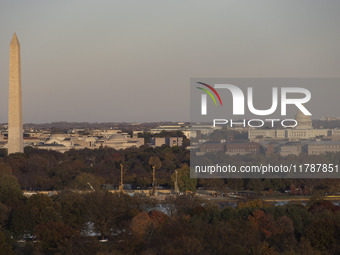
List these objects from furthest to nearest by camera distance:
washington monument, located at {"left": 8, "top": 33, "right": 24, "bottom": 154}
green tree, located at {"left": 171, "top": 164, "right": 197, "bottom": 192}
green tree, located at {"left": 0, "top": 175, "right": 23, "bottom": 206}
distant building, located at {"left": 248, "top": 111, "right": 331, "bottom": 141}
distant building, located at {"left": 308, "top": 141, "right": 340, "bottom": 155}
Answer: distant building, located at {"left": 248, "top": 111, "right": 331, "bottom": 141} < distant building, located at {"left": 308, "top": 141, "right": 340, "bottom": 155} < washington monument, located at {"left": 8, "top": 33, "right": 24, "bottom": 154} < green tree, located at {"left": 171, "top": 164, "right": 197, "bottom": 192} < green tree, located at {"left": 0, "top": 175, "right": 23, "bottom": 206}

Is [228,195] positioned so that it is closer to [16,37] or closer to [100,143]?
[16,37]

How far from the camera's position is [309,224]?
2477cm

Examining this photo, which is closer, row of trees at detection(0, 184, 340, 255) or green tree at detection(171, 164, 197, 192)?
row of trees at detection(0, 184, 340, 255)

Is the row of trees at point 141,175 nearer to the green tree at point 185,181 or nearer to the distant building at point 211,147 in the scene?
the green tree at point 185,181

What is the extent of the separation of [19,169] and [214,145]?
704 inches

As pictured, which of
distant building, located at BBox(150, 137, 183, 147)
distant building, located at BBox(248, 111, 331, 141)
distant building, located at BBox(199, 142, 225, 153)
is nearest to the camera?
distant building, located at BBox(199, 142, 225, 153)

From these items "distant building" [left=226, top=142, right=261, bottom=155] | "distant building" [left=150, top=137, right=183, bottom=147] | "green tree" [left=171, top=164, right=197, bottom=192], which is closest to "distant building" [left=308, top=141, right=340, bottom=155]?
"distant building" [left=226, top=142, right=261, bottom=155]

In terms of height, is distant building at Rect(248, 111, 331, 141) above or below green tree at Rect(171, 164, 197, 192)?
above

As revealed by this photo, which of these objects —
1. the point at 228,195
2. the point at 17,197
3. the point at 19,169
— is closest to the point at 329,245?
the point at 17,197

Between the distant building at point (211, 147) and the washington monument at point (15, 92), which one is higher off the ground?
the washington monument at point (15, 92)

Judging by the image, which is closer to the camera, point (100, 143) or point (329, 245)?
point (329, 245)

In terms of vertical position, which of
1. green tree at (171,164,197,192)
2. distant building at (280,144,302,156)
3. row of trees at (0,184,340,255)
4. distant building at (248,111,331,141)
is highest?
distant building at (248,111,331,141)

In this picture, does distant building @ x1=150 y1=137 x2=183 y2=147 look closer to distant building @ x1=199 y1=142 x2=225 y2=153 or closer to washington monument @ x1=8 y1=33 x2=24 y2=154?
distant building @ x1=199 y1=142 x2=225 y2=153

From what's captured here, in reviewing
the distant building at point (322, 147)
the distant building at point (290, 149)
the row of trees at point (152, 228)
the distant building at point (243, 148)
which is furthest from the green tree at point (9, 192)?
the distant building at point (322, 147)
